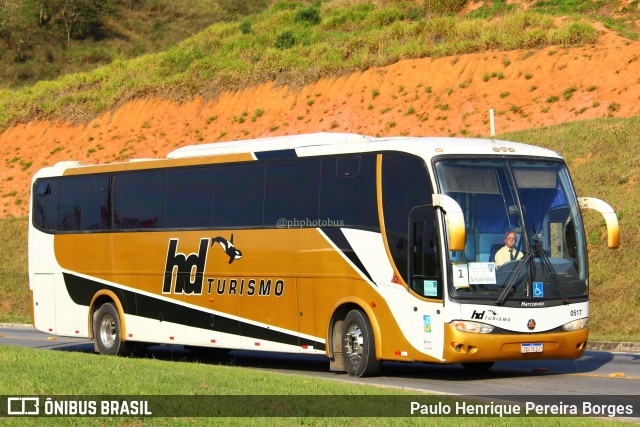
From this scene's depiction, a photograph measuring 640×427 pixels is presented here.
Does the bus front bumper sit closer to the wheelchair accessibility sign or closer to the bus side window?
the wheelchair accessibility sign

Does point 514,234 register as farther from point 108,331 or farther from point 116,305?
point 108,331

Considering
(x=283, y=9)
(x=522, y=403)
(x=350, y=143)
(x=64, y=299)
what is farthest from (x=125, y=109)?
(x=522, y=403)

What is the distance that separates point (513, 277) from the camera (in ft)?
50.2

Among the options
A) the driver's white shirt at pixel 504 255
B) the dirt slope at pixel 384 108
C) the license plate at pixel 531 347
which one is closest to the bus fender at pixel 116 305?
the driver's white shirt at pixel 504 255

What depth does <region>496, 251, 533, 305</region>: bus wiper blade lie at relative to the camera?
15.2m

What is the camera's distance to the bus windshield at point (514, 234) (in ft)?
49.9

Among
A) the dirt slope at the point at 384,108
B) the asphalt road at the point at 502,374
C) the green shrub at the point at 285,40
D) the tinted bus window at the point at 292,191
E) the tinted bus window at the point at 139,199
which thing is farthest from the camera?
the green shrub at the point at 285,40

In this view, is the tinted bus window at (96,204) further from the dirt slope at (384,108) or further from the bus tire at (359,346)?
the dirt slope at (384,108)

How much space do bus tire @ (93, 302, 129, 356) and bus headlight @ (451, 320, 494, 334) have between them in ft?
28.7

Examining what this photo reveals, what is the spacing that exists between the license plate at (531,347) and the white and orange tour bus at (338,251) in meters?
0.02

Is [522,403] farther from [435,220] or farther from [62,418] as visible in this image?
[62,418]

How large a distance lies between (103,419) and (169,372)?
177 inches

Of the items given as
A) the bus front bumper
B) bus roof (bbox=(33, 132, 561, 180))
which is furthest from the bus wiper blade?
bus roof (bbox=(33, 132, 561, 180))

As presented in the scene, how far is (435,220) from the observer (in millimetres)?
15430
